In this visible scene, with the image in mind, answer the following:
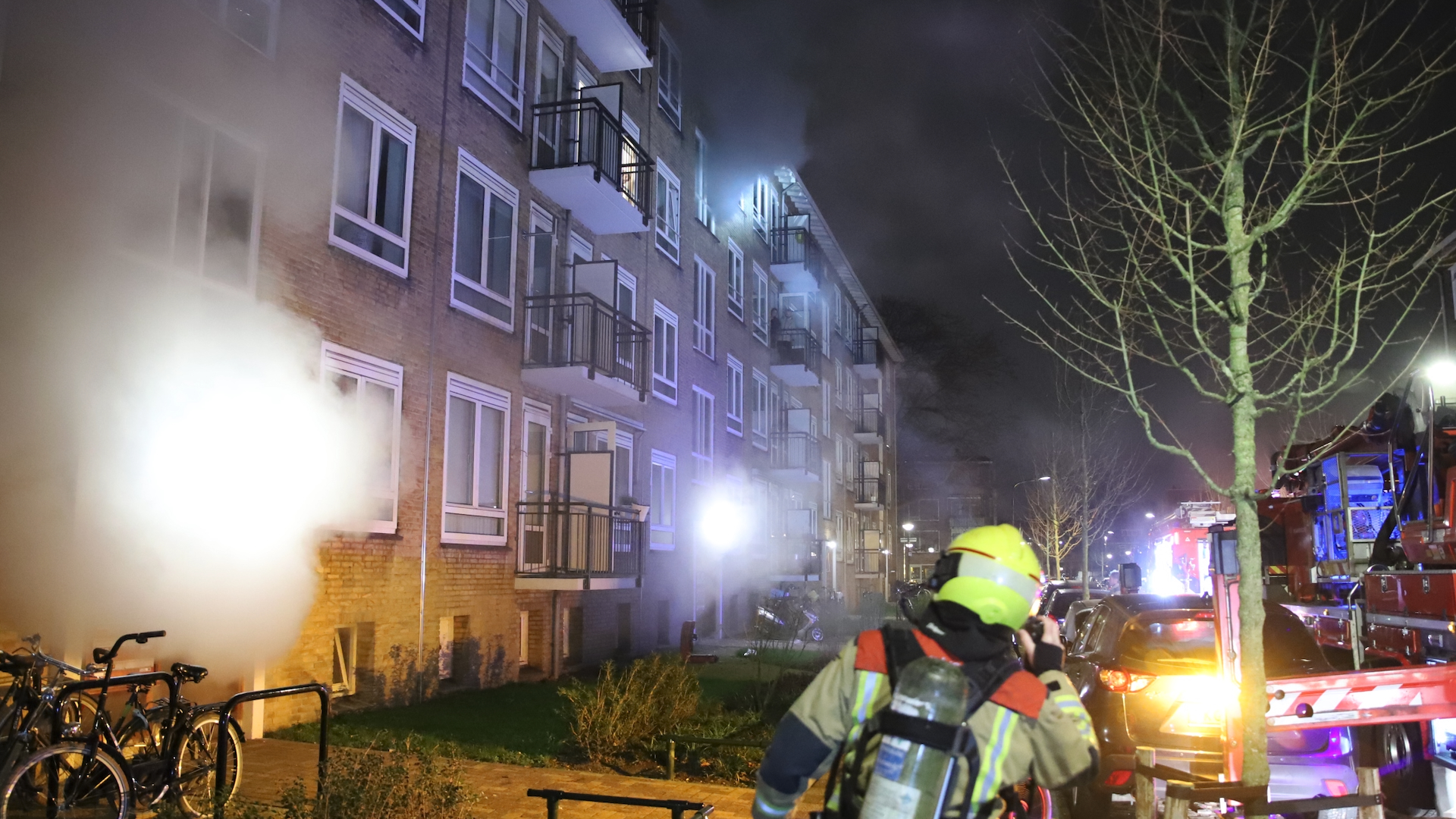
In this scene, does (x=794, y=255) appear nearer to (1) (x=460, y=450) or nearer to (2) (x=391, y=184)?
(1) (x=460, y=450)

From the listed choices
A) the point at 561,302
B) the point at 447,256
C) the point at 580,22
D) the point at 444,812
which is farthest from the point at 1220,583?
the point at 580,22

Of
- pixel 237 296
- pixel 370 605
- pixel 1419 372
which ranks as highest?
pixel 237 296

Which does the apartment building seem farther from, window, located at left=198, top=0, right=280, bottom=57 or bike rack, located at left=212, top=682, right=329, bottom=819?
bike rack, located at left=212, top=682, right=329, bottom=819

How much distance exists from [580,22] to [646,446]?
6849 mm

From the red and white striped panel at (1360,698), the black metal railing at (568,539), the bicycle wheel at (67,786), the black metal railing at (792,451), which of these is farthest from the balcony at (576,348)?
the black metal railing at (792,451)

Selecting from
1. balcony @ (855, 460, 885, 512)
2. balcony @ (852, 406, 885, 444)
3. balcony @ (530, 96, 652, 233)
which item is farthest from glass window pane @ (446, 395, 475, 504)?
balcony @ (852, 406, 885, 444)

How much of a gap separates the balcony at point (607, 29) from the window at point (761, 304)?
31.4 feet

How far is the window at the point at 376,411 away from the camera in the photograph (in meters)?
10.0

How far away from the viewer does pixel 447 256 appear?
38.8 ft

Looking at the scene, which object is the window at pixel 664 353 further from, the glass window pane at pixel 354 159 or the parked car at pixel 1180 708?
the parked car at pixel 1180 708

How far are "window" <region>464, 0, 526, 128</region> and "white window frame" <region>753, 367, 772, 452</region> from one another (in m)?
12.8

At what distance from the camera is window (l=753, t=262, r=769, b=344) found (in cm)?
2612

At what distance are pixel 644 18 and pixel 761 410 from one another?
1087cm

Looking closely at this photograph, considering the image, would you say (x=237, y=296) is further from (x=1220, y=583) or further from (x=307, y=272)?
(x=1220, y=583)
